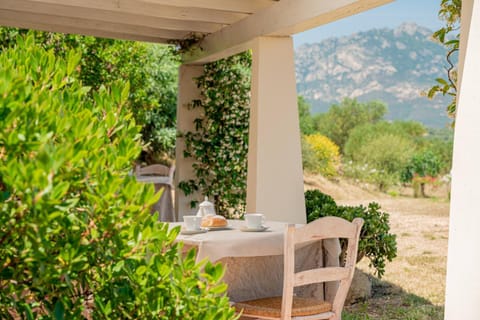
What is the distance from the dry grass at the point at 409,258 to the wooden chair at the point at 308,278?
185 cm

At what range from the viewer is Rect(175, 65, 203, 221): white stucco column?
8430mm

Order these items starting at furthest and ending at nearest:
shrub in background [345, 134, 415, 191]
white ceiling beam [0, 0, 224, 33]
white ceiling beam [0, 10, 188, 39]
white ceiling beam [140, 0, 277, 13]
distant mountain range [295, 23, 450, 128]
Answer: distant mountain range [295, 23, 450, 128]
shrub in background [345, 134, 415, 191]
white ceiling beam [0, 10, 188, 39]
white ceiling beam [0, 0, 224, 33]
white ceiling beam [140, 0, 277, 13]

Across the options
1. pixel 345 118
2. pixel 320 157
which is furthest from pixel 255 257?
pixel 345 118

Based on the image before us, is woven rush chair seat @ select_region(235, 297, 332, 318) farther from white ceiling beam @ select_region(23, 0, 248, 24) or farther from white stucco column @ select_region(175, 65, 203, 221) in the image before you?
white stucco column @ select_region(175, 65, 203, 221)

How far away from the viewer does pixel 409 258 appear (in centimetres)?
1014

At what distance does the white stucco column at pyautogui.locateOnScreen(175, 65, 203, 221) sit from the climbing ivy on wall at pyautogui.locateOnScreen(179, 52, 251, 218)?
0.32 feet

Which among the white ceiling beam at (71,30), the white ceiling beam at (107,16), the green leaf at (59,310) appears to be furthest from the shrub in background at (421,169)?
the green leaf at (59,310)

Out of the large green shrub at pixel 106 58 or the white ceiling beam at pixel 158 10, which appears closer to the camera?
the white ceiling beam at pixel 158 10

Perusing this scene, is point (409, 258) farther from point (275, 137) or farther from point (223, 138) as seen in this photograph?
point (275, 137)

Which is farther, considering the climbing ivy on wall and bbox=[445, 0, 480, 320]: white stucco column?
the climbing ivy on wall

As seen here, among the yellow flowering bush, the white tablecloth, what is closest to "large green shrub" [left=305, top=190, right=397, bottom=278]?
the white tablecloth

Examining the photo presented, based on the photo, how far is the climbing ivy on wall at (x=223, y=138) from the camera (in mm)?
7918

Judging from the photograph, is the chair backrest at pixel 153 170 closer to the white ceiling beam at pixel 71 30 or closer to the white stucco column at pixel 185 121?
the white stucco column at pixel 185 121

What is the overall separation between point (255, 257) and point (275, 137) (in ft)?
7.04
